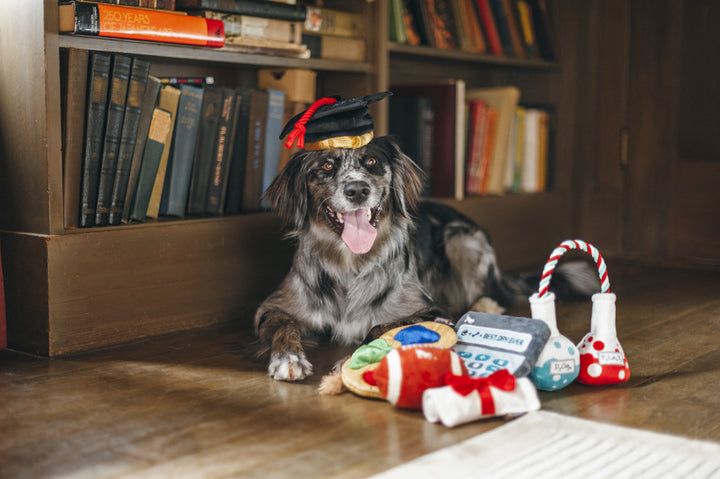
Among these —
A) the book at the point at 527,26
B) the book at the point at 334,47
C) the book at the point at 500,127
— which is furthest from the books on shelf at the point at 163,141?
the book at the point at 527,26

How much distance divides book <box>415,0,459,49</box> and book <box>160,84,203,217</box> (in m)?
1.20

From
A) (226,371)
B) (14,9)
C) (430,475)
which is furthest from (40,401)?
(14,9)

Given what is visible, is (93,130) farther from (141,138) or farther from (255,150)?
(255,150)

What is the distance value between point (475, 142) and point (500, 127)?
0.16 metres

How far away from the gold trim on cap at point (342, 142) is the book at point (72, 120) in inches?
25.5

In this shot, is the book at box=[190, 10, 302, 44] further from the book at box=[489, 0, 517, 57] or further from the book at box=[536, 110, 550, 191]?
the book at box=[536, 110, 550, 191]

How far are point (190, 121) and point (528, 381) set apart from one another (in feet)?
4.68

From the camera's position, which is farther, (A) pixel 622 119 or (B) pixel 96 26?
(A) pixel 622 119

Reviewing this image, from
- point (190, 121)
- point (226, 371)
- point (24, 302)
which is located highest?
point (190, 121)

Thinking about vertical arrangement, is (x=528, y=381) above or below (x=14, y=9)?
below

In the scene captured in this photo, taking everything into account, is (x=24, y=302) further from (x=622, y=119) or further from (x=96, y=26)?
(x=622, y=119)

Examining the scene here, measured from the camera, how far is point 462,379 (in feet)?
5.59

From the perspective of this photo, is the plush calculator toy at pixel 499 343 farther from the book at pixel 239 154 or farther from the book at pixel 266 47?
the book at pixel 266 47

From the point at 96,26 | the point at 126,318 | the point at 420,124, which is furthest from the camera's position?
the point at 420,124
